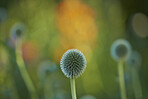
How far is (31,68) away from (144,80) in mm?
1311

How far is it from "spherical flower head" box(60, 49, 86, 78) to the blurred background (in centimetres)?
117

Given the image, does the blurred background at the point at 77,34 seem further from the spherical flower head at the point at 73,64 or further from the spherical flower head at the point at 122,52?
the spherical flower head at the point at 73,64

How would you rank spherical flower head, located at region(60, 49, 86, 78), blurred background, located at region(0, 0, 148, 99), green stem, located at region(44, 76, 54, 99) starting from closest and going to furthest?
spherical flower head, located at region(60, 49, 86, 78), green stem, located at region(44, 76, 54, 99), blurred background, located at region(0, 0, 148, 99)

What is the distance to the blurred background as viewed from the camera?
7.45 ft

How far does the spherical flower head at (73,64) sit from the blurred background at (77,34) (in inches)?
46.0

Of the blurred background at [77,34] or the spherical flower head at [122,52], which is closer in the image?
the spherical flower head at [122,52]

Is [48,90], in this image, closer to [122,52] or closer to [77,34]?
[122,52]

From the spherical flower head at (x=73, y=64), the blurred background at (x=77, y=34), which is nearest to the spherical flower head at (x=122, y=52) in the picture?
the spherical flower head at (x=73, y=64)

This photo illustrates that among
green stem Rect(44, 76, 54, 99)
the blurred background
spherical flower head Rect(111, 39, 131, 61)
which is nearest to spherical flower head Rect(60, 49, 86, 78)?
spherical flower head Rect(111, 39, 131, 61)

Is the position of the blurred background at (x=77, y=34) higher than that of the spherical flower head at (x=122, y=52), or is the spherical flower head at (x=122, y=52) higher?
the blurred background at (x=77, y=34)

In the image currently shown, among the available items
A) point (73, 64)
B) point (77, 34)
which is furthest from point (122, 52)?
point (77, 34)

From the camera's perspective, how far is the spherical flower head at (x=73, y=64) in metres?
0.85

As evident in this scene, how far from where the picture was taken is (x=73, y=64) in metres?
0.91

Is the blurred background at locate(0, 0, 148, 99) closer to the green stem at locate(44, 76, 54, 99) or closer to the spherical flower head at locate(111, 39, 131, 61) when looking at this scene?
the green stem at locate(44, 76, 54, 99)
